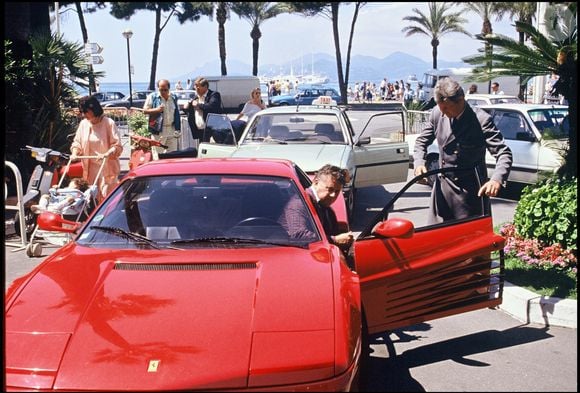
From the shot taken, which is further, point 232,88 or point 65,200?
point 232,88

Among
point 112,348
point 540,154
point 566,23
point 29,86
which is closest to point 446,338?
point 112,348

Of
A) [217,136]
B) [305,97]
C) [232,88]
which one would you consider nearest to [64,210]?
[217,136]

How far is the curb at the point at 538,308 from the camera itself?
5.04 metres

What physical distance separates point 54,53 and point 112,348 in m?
9.95

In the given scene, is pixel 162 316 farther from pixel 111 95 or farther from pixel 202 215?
pixel 111 95

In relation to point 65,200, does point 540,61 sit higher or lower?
higher

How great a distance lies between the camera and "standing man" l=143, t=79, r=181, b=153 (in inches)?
473

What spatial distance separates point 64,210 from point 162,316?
5.50 m

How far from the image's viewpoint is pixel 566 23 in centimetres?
632

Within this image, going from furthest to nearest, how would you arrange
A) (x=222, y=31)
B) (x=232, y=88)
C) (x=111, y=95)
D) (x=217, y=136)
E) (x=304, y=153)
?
(x=222, y=31) < (x=111, y=95) < (x=232, y=88) < (x=217, y=136) < (x=304, y=153)

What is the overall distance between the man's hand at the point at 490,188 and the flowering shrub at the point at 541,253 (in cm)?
167

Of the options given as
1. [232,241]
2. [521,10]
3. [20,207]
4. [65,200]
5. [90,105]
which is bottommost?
[20,207]

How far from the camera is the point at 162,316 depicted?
10.5ft

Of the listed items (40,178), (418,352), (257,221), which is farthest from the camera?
(40,178)
